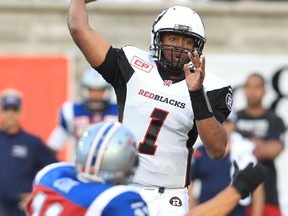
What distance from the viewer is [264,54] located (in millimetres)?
12789

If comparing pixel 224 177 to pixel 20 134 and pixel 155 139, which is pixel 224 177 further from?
pixel 155 139

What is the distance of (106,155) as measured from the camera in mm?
4379

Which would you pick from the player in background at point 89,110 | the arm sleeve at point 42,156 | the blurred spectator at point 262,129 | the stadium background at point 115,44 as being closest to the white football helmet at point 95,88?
the player in background at point 89,110

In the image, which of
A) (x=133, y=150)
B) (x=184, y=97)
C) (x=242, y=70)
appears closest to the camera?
(x=133, y=150)

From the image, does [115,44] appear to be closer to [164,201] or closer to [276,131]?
[276,131]

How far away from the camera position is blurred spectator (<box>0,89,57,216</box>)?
9.75 meters

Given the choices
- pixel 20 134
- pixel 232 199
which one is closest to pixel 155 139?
pixel 232 199

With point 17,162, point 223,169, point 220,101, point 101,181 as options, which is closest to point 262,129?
point 223,169

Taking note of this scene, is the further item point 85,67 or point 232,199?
point 85,67

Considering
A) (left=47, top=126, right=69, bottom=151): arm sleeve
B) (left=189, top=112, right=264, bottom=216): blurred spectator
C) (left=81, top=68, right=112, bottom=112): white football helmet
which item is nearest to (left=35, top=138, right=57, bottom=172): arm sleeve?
(left=47, top=126, right=69, bottom=151): arm sleeve

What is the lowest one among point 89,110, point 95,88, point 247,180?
point 89,110

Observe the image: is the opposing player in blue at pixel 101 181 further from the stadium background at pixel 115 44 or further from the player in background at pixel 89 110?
the stadium background at pixel 115 44

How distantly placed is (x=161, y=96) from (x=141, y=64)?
0.79ft

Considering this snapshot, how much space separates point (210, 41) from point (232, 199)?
8.17 metres
